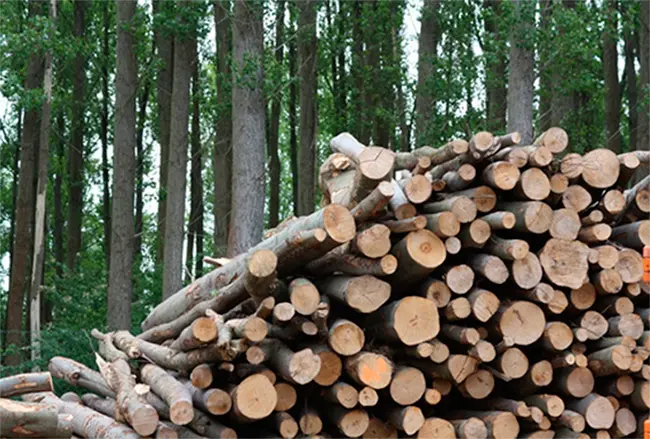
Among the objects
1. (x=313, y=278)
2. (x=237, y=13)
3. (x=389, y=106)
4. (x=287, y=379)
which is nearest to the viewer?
(x=287, y=379)

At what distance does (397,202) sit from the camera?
21.2ft

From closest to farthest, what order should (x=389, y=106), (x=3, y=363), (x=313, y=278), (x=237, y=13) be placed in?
(x=313, y=278), (x=237, y=13), (x=3, y=363), (x=389, y=106)

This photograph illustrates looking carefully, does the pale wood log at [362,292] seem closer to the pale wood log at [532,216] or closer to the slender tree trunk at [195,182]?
the pale wood log at [532,216]

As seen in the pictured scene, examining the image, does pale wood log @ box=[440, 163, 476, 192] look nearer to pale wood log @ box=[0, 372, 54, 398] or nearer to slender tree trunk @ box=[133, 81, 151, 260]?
pale wood log @ box=[0, 372, 54, 398]

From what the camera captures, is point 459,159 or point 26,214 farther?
point 26,214

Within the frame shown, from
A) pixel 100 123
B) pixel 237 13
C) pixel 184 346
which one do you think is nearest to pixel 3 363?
pixel 237 13

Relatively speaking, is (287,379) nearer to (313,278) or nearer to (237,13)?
(313,278)

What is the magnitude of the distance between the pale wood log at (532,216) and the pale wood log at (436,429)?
134 cm

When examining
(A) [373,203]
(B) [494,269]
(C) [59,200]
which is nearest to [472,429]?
(B) [494,269]

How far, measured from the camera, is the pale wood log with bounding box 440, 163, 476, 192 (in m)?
6.61

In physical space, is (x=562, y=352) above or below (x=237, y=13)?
below

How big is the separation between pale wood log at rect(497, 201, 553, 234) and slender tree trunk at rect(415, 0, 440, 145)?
1317 centimetres

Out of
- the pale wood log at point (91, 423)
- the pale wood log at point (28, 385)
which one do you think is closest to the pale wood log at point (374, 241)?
the pale wood log at point (91, 423)

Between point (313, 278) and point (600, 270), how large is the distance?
1.94 metres
